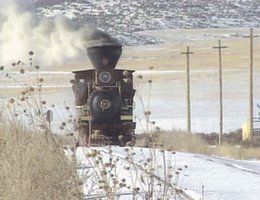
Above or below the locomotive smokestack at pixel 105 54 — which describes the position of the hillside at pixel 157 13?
above

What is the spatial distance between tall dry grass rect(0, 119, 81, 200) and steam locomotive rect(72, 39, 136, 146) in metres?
14.0

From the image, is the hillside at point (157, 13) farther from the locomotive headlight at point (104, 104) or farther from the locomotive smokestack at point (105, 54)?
the locomotive headlight at point (104, 104)

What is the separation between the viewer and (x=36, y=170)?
8.34 metres

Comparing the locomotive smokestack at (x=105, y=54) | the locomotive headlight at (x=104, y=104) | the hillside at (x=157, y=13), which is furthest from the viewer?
the hillside at (x=157, y=13)

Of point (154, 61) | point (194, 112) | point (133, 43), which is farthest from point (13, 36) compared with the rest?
point (133, 43)

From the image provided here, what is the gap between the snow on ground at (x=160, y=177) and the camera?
26.1ft

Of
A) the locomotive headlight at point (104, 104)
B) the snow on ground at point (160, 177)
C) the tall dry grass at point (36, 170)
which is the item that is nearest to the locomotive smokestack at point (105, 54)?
the locomotive headlight at point (104, 104)

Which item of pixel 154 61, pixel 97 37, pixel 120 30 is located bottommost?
pixel 97 37

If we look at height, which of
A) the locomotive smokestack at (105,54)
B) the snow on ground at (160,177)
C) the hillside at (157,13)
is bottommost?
the snow on ground at (160,177)

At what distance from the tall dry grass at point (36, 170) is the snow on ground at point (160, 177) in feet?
0.97

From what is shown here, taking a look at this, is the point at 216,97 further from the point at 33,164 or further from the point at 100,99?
the point at 33,164

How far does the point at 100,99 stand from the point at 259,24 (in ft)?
343

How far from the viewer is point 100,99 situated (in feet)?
77.9

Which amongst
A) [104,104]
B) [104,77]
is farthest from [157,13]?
[104,104]
